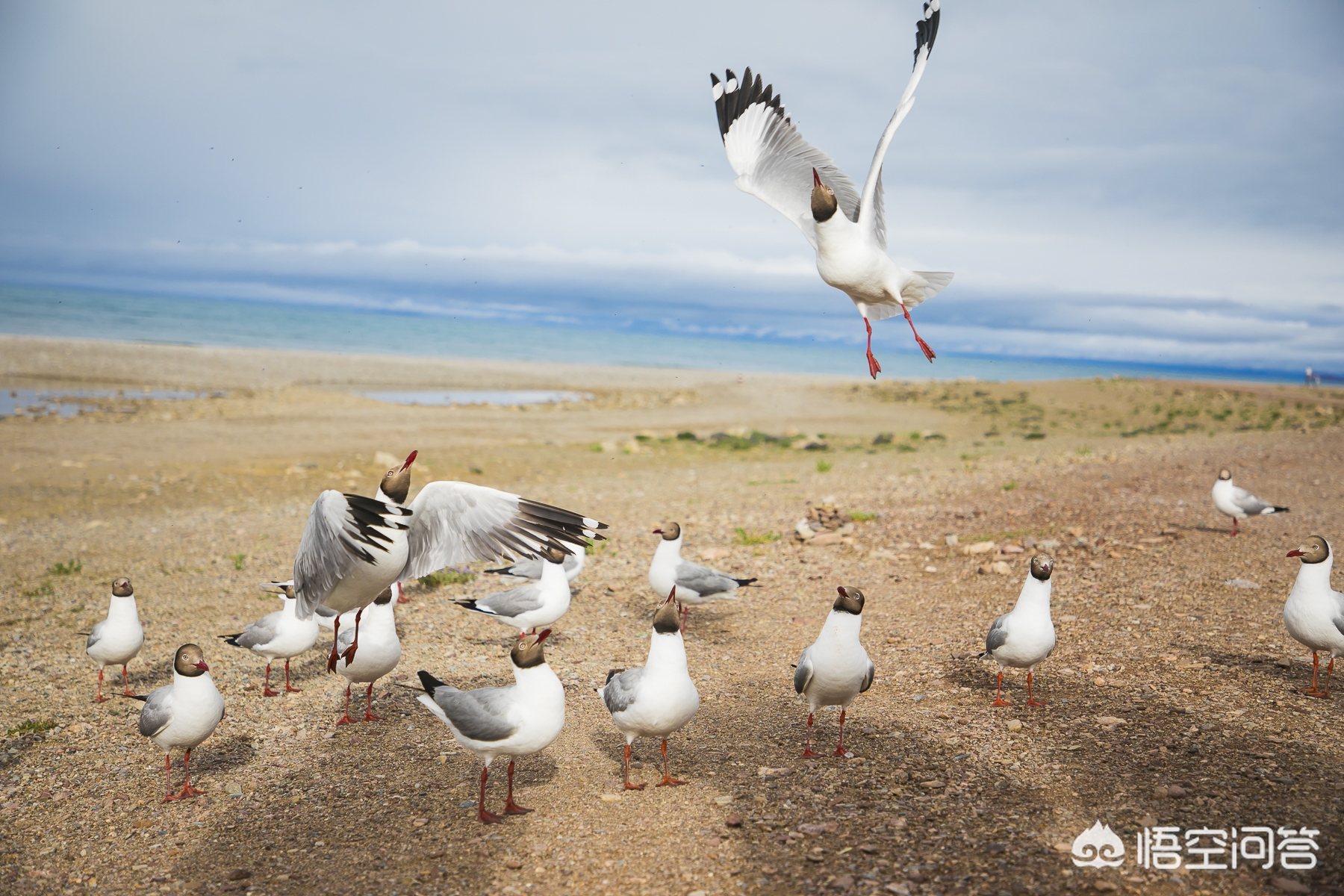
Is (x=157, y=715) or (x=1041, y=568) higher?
(x=1041, y=568)

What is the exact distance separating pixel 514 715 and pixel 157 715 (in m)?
2.55

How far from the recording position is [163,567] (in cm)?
1105

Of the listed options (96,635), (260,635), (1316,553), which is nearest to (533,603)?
(260,635)

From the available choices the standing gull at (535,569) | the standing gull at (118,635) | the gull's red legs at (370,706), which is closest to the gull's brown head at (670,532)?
the standing gull at (535,569)

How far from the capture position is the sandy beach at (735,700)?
15.1ft

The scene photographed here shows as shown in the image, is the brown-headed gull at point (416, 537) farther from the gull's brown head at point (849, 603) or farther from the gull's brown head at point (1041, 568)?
the gull's brown head at point (1041, 568)

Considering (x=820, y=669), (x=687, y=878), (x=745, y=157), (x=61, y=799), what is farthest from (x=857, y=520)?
(x=61, y=799)

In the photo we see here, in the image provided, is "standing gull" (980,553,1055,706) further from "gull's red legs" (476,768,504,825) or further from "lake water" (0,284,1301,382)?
"lake water" (0,284,1301,382)

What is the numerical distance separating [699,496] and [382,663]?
9.17 meters

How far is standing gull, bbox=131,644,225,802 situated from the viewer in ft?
18.6

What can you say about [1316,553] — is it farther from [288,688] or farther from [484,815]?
[288,688]

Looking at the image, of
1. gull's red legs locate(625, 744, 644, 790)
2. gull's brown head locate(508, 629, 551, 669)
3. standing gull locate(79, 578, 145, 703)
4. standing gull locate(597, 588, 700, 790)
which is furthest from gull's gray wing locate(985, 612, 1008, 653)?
standing gull locate(79, 578, 145, 703)

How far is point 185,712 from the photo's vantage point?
224 inches

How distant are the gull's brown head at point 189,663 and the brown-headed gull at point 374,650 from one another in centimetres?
99
